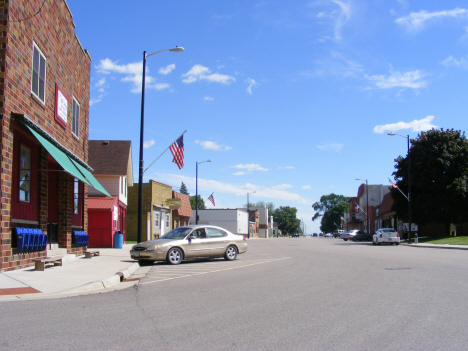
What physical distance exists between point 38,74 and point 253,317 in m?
10.8

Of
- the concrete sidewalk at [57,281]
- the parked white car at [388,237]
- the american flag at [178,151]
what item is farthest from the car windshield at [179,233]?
the parked white car at [388,237]

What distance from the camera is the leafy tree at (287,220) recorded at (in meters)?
172

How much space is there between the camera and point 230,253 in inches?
736

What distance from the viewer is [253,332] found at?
6223 millimetres

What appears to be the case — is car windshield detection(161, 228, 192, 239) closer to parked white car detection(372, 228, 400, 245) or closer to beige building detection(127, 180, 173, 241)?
beige building detection(127, 180, 173, 241)

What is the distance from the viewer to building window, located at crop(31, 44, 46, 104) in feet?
45.0

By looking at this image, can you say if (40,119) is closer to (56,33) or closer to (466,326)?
(56,33)

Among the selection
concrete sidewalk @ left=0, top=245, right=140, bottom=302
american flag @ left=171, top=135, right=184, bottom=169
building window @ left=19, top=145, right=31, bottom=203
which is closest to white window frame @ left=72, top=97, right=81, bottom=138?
building window @ left=19, top=145, right=31, bottom=203

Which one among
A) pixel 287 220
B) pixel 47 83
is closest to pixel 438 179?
pixel 47 83

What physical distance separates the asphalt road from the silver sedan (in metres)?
4.68

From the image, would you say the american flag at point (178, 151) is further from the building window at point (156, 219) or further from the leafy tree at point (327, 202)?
the leafy tree at point (327, 202)

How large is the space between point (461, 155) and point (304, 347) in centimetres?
4326

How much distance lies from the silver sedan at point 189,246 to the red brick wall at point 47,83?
3.51 meters

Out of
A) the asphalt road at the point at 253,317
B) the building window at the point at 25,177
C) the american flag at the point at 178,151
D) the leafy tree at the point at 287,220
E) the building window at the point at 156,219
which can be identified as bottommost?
the leafy tree at the point at 287,220
